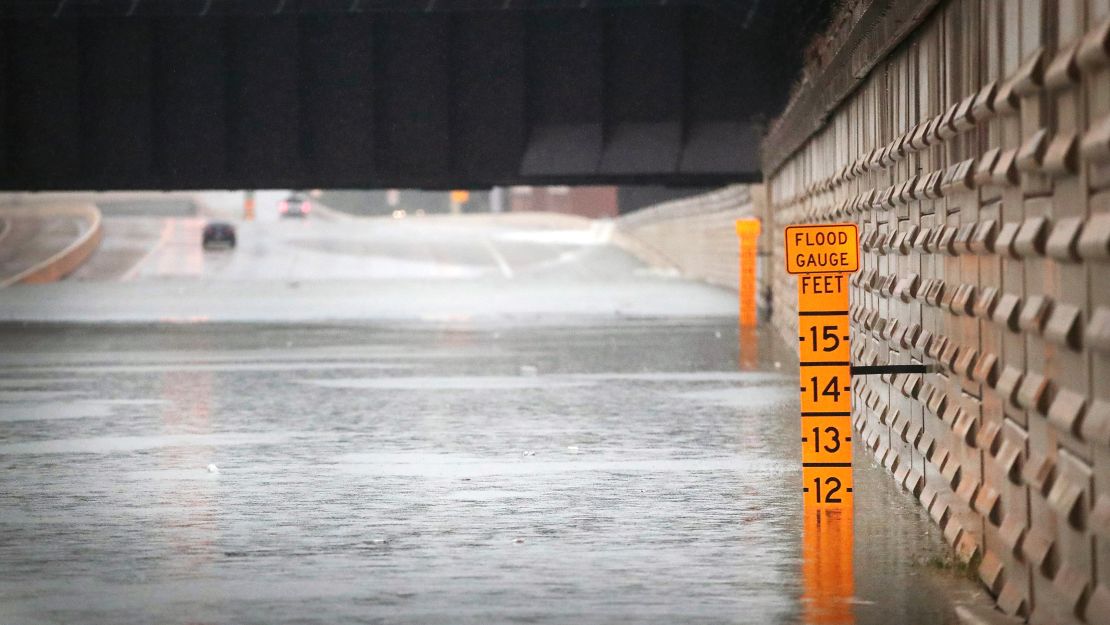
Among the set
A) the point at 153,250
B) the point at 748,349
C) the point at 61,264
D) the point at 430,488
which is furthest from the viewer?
the point at 153,250

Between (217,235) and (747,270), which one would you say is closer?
(747,270)

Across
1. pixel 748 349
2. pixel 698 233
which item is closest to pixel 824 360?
pixel 748 349

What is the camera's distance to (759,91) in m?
39.6

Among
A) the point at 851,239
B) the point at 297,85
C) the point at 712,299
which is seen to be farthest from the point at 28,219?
the point at 851,239

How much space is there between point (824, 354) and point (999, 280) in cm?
325

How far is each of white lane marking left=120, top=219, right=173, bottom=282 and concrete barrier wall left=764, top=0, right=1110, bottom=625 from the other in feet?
189

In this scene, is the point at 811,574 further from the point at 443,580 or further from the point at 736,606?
the point at 443,580

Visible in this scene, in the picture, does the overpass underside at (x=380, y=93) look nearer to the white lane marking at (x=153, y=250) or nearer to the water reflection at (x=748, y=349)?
the water reflection at (x=748, y=349)

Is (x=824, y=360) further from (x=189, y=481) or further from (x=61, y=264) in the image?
(x=61, y=264)

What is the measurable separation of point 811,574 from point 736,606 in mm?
1054

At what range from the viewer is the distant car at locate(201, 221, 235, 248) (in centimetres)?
9081

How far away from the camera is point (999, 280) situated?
969 cm

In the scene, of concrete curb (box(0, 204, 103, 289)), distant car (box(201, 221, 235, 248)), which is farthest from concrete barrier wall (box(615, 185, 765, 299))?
concrete curb (box(0, 204, 103, 289))

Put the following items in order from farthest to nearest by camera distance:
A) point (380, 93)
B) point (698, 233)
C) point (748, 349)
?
point (698, 233) → point (380, 93) → point (748, 349)
